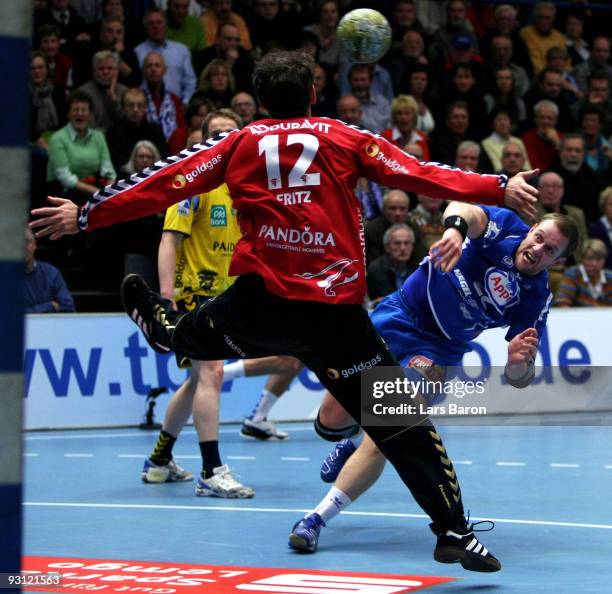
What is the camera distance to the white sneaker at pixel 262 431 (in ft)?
37.7

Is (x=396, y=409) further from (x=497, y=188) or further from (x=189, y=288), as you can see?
(x=189, y=288)

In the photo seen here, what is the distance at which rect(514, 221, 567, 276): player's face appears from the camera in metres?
6.70

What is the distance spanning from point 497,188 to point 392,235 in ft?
26.3

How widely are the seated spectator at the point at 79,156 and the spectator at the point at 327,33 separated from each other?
12.8 ft

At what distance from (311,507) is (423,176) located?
2.94 metres

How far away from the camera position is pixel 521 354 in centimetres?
653

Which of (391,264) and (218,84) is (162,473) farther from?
(218,84)

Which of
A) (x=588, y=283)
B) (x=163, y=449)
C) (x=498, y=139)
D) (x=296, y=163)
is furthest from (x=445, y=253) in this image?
(x=498, y=139)

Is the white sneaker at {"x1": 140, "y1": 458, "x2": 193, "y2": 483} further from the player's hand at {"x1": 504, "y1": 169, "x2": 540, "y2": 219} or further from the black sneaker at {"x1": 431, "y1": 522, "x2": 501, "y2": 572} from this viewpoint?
the player's hand at {"x1": 504, "y1": 169, "x2": 540, "y2": 219}

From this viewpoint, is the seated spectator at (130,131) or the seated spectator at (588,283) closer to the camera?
the seated spectator at (130,131)

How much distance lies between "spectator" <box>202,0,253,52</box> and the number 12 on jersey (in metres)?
10.7

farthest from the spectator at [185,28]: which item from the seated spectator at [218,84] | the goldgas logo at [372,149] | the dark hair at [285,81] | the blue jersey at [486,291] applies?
the goldgas logo at [372,149]

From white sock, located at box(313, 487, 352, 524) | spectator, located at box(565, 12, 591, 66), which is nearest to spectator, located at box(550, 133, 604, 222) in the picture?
spectator, located at box(565, 12, 591, 66)

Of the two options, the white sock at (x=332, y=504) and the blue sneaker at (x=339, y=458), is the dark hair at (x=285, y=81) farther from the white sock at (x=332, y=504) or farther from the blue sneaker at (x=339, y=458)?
the blue sneaker at (x=339, y=458)
